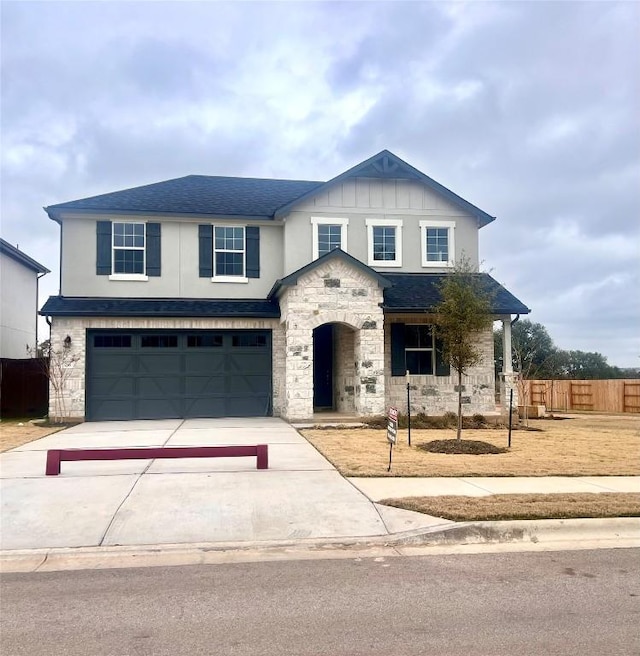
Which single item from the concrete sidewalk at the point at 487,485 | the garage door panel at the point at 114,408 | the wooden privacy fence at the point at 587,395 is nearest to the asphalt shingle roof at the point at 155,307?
the garage door panel at the point at 114,408

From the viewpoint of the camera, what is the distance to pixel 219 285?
20484 mm

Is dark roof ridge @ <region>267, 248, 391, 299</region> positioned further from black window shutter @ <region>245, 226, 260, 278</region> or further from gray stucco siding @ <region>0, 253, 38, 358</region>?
gray stucco siding @ <region>0, 253, 38, 358</region>

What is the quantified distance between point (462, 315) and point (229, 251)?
384 inches

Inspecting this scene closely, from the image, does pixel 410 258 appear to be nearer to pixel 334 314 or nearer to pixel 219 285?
pixel 334 314

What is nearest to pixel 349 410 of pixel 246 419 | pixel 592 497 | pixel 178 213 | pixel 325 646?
pixel 246 419

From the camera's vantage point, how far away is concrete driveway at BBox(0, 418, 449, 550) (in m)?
7.16

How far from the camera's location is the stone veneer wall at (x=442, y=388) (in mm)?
19453

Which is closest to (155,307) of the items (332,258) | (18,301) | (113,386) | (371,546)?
(113,386)

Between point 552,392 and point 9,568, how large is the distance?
29.1m

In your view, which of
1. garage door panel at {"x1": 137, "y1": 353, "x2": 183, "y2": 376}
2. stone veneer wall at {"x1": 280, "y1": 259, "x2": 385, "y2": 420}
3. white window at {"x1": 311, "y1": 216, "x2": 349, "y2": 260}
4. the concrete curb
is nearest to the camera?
the concrete curb

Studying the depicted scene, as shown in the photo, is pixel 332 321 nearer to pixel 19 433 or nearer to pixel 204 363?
pixel 204 363

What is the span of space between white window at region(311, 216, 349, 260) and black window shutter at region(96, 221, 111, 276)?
6.54 metres

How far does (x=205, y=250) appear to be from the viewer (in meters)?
20.5

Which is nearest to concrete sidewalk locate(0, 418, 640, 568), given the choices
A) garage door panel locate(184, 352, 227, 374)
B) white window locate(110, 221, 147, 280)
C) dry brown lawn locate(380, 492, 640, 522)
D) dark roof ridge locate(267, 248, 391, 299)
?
dry brown lawn locate(380, 492, 640, 522)
